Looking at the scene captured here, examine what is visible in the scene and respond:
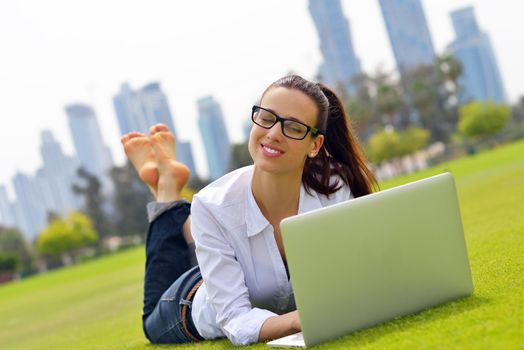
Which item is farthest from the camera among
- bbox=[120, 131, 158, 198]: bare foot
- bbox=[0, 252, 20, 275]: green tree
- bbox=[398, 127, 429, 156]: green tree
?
bbox=[398, 127, 429, 156]: green tree

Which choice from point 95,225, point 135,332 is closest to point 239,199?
point 135,332

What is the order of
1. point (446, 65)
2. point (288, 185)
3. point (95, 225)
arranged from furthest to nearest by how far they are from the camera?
A: 1. point (95, 225)
2. point (446, 65)
3. point (288, 185)

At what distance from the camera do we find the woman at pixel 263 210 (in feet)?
9.90

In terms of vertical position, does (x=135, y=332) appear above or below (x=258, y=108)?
below

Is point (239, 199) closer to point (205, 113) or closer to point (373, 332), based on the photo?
point (373, 332)

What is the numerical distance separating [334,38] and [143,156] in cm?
18290

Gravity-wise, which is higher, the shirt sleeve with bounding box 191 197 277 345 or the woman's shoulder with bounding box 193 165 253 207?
the woman's shoulder with bounding box 193 165 253 207

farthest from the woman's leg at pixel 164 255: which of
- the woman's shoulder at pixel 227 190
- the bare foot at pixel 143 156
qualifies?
the woman's shoulder at pixel 227 190

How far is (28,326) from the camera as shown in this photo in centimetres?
902

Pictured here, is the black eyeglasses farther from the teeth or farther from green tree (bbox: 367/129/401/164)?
green tree (bbox: 367/129/401/164)

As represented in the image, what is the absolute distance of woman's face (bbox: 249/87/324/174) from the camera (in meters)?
3.02

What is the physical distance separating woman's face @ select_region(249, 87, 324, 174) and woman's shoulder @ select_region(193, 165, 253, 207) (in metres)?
0.17

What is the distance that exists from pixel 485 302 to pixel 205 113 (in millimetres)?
178974

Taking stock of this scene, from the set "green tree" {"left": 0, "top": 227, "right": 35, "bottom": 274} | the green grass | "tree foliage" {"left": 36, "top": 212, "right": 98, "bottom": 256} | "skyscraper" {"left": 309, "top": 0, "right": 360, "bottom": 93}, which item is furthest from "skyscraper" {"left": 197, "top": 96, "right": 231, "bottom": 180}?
the green grass
